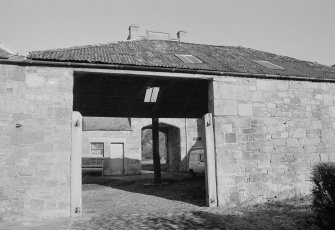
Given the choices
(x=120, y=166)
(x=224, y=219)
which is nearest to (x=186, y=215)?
(x=224, y=219)

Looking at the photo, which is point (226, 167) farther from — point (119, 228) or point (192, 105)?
point (192, 105)

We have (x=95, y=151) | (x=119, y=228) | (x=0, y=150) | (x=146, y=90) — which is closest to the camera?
(x=119, y=228)

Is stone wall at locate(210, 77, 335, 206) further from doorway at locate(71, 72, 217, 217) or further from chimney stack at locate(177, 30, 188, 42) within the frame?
chimney stack at locate(177, 30, 188, 42)

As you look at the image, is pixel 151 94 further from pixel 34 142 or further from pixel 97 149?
pixel 97 149

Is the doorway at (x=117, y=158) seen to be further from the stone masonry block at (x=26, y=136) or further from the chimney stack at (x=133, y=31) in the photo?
the stone masonry block at (x=26, y=136)

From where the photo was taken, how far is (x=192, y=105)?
1421 centimetres

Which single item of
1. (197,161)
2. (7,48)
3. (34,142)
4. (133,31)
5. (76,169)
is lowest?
(197,161)

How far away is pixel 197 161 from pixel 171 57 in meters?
9.66

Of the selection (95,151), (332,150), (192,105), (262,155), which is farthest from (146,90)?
(95,151)

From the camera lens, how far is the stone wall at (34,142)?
7484 mm

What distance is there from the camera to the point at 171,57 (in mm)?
10734

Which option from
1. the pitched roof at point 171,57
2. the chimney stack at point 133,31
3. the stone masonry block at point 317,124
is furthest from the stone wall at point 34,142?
the chimney stack at point 133,31

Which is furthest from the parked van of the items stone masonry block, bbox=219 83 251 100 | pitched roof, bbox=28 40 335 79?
stone masonry block, bbox=219 83 251 100

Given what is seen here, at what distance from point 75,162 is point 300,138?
7079mm
